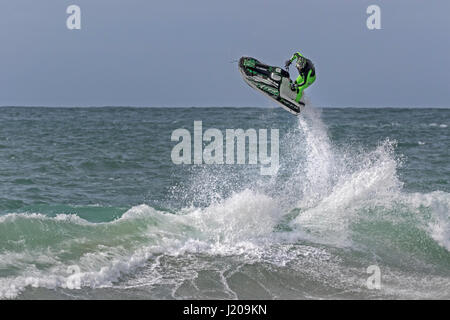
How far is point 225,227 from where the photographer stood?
1177 cm

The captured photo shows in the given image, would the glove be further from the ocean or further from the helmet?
the ocean

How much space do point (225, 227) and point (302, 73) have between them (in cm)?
420

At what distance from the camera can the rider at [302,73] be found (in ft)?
43.9

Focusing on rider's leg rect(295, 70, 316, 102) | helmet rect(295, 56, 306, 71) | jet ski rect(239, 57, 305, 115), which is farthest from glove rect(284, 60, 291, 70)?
jet ski rect(239, 57, 305, 115)

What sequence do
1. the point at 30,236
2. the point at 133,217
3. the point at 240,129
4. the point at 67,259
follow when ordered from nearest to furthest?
the point at 67,259 < the point at 30,236 < the point at 133,217 < the point at 240,129

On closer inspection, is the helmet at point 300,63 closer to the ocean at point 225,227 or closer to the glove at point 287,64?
the glove at point 287,64

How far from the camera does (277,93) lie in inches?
565

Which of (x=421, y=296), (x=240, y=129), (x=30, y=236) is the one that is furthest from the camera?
(x=240, y=129)

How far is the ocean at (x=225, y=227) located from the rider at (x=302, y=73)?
1.05 m
